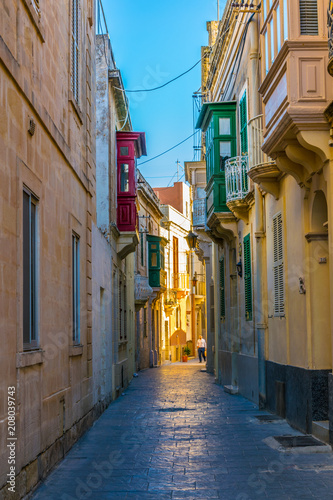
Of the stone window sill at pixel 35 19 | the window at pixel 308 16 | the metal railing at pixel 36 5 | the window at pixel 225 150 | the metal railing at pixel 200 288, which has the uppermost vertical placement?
the window at pixel 225 150

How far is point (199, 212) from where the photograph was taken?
93.4 ft

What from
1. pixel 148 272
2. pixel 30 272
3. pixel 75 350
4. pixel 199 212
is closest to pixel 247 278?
pixel 75 350

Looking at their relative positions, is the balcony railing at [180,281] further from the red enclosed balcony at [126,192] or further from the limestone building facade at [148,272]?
the red enclosed balcony at [126,192]

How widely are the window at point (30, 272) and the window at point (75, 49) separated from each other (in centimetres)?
416

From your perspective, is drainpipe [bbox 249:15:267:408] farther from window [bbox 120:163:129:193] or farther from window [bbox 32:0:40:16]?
window [bbox 32:0:40:16]

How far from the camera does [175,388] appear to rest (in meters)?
21.0

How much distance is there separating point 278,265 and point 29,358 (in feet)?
22.8

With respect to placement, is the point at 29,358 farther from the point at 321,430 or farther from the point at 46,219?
the point at 321,430

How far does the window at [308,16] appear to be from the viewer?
958 centimetres

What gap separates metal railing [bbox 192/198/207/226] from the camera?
1096 inches

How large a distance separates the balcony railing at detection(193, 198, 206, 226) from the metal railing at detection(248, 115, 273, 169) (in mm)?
12684

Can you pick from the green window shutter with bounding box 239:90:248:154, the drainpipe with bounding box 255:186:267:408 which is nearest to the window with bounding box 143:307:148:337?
the green window shutter with bounding box 239:90:248:154

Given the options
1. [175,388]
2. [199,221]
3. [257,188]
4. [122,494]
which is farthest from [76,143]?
[199,221]

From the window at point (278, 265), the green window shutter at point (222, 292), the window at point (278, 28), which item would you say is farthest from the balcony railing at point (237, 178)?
the window at point (278, 28)
